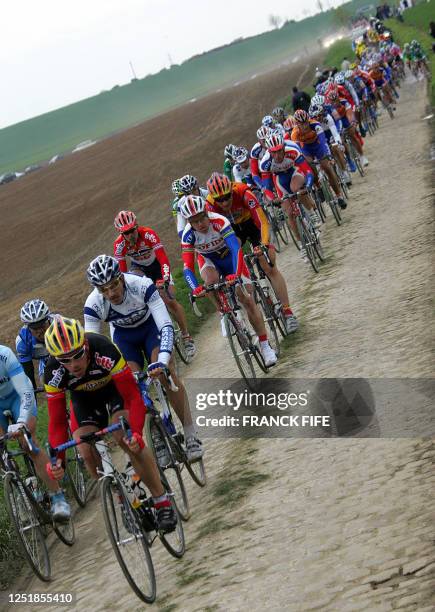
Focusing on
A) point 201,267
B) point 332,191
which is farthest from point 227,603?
point 332,191

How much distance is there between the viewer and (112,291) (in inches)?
341

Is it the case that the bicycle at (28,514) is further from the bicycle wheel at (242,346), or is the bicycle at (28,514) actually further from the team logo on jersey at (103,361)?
the bicycle wheel at (242,346)

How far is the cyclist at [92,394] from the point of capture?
695cm

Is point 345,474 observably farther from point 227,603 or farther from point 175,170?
point 175,170

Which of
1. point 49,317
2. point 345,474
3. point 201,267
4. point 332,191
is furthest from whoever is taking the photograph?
point 332,191

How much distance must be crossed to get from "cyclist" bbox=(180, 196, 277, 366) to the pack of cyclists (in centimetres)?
1

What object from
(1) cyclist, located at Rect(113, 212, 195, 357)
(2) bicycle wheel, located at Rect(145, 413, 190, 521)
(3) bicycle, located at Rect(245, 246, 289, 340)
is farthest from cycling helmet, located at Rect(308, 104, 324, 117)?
(2) bicycle wheel, located at Rect(145, 413, 190, 521)

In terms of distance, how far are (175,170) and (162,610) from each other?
3662 centimetres

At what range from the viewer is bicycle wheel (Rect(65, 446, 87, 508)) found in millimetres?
10070

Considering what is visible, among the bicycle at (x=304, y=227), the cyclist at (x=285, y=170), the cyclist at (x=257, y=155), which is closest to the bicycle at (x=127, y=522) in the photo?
the bicycle at (x=304, y=227)

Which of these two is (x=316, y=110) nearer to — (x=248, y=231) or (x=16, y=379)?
(x=248, y=231)

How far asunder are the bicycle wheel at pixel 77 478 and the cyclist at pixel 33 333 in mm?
967

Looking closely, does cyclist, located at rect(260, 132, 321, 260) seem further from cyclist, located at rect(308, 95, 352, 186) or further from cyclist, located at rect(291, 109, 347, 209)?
cyclist, located at rect(308, 95, 352, 186)

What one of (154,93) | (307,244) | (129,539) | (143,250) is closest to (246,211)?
(143,250)
